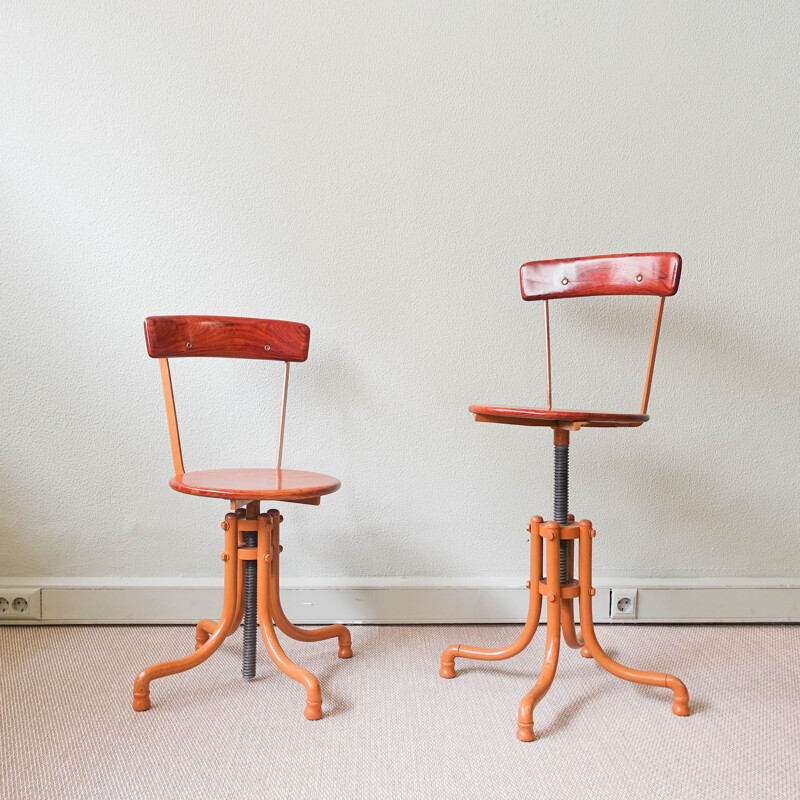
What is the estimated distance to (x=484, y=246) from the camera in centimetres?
217

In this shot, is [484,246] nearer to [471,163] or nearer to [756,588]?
[471,163]

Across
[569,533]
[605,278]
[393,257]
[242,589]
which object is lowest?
[242,589]

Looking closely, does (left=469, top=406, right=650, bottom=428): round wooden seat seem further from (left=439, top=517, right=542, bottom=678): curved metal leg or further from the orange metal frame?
the orange metal frame

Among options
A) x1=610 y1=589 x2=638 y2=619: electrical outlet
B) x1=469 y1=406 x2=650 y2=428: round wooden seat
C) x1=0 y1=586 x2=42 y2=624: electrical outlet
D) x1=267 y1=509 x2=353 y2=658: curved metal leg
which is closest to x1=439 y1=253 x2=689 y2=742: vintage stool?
x1=469 y1=406 x2=650 y2=428: round wooden seat

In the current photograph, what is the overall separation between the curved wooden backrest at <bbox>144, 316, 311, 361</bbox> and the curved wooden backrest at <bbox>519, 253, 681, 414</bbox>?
65 centimetres

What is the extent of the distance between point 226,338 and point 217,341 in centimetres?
3

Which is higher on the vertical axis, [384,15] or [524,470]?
[384,15]

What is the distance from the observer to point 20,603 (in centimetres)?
213

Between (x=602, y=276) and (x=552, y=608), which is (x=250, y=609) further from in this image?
(x=602, y=276)

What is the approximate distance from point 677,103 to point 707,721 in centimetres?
171

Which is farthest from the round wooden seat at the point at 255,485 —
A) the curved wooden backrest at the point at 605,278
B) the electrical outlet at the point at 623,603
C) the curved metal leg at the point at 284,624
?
the electrical outlet at the point at 623,603

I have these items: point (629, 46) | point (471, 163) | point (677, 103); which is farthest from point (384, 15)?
point (677, 103)

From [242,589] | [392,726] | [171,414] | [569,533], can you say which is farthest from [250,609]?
[569,533]

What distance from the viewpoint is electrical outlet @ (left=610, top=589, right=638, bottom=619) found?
2186 millimetres
